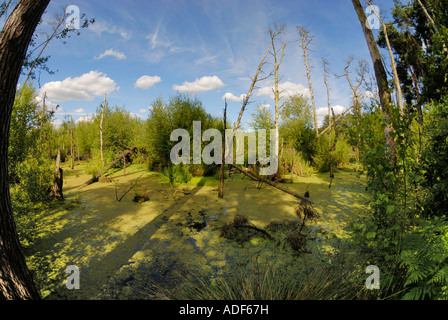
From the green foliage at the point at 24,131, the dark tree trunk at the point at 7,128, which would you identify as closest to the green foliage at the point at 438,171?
the dark tree trunk at the point at 7,128

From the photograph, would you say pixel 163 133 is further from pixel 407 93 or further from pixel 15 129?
pixel 407 93

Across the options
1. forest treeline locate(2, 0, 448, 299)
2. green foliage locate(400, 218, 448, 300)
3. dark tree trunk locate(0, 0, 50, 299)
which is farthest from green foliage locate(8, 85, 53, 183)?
green foliage locate(400, 218, 448, 300)

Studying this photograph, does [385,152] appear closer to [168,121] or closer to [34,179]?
[34,179]

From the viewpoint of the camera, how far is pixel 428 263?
2115 mm

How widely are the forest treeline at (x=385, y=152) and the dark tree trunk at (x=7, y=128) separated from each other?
3.16 meters

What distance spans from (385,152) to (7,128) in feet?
13.6

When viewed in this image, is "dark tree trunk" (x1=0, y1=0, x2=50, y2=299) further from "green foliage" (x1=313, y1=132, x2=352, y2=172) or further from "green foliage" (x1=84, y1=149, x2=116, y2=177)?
"green foliage" (x1=313, y1=132, x2=352, y2=172)

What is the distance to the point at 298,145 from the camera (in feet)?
47.6

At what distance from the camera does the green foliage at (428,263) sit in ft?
6.35

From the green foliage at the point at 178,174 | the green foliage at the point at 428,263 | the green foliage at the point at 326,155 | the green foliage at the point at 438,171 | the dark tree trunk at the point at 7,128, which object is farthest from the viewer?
the green foliage at the point at 326,155

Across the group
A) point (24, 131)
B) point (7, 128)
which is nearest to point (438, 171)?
point (7, 128)

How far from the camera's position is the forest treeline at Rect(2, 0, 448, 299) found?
2422 mm

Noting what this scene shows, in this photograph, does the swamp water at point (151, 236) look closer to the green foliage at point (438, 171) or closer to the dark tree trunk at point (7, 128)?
the dark tree trunk at point (7, 128)
